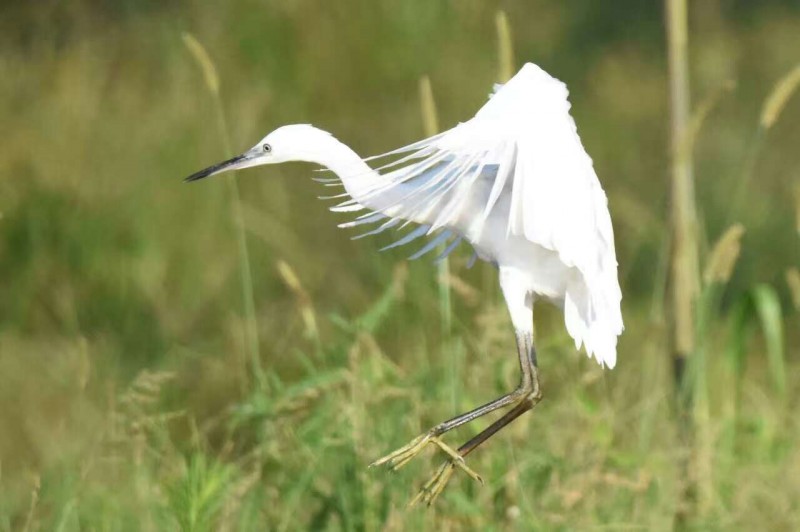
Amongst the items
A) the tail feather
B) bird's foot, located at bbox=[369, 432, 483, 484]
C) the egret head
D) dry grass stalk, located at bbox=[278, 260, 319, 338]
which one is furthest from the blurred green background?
the tail feather

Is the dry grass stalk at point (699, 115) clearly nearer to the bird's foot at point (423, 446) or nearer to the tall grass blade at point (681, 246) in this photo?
the tall grass blade at point (681, 246)

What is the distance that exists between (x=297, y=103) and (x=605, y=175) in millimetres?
1491

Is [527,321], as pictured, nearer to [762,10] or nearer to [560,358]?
[560,358]

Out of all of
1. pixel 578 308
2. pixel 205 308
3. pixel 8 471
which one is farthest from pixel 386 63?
pixel 578 308

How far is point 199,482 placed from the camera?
3.72m

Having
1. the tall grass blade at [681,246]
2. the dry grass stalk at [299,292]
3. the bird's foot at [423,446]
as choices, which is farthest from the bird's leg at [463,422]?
the tall grass blade at [681,246]

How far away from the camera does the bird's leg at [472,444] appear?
353 cm

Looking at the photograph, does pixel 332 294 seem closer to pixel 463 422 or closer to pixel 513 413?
pixel 513 413

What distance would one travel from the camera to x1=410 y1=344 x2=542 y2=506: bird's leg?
353cm

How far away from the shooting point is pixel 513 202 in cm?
335

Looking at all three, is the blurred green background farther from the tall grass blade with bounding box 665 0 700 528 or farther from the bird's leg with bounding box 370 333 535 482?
the bird's leg with bounding box 370 333 535 482

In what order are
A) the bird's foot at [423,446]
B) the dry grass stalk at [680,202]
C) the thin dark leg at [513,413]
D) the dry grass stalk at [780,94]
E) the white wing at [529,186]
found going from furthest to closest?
1. the dry grass stalk at [680,202]
2. the dry grass stalk at [780,94]
3. the thin dark leg at [513,413]
4. the bird's foot at [423,446]
5. the white wing at [529,186]

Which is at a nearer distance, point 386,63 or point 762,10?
point 386,63

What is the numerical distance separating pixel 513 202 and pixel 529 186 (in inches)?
1.7
